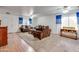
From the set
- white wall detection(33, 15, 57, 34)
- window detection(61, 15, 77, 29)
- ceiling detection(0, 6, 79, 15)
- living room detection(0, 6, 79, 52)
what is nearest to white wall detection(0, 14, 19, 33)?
living room detection(0, 6, 79, 52)

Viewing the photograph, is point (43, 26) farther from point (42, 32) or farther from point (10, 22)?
point (10, 22)

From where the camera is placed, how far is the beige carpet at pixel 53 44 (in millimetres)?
3223

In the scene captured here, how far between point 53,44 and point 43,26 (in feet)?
2.25

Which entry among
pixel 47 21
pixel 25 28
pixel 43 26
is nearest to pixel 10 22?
pixel 25 28

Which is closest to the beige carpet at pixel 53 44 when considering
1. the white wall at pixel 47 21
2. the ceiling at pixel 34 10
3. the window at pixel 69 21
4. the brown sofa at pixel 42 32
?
the brown sofa at pixel 42 32

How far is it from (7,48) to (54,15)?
6.23ft

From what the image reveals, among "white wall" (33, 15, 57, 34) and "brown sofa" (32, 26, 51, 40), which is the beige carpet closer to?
"brown sofa" (32, 26, 51, 40)

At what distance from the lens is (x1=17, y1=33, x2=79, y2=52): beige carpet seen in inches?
127

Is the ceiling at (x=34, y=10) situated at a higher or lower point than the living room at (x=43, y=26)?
higher

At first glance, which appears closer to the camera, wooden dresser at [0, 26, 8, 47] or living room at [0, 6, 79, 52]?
living room at [0, 6, 79, 52]

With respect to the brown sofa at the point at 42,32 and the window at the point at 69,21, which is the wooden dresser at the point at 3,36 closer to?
the brown sofa at the point at 42,32
